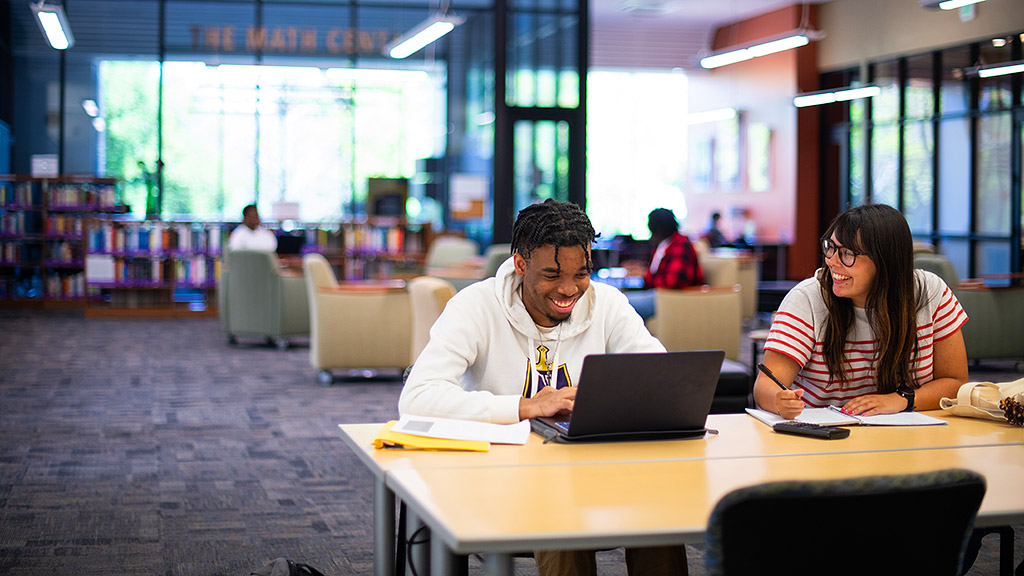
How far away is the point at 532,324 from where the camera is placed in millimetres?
2725

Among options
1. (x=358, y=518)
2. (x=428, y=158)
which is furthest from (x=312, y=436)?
(x=428, y=158)

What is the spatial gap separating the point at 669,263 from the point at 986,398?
4.81 metres

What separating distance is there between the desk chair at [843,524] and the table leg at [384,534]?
2.99ft

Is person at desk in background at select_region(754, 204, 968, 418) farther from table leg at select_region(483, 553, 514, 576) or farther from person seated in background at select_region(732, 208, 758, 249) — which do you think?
person seated in background at select_region(732, 208, 758, 249)

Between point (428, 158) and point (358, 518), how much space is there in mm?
11428

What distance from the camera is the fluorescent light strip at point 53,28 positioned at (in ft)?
35.1

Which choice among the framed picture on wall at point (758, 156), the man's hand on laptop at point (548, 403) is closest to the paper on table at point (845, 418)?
the man's hand on laptop at point (548, 403)

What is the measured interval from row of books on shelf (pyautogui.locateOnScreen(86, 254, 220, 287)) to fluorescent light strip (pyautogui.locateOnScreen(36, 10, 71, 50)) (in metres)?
2.52

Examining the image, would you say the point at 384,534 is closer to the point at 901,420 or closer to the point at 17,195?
the point at 901,420

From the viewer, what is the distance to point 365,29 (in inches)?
596

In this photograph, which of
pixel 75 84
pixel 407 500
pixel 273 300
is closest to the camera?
pixel 407 500

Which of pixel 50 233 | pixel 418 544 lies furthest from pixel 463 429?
pixel 50 233

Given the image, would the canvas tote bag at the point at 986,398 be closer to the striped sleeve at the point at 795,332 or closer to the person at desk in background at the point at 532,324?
the striped sleeve at the point at 795,332

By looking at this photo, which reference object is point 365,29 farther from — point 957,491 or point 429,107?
point 957,491
